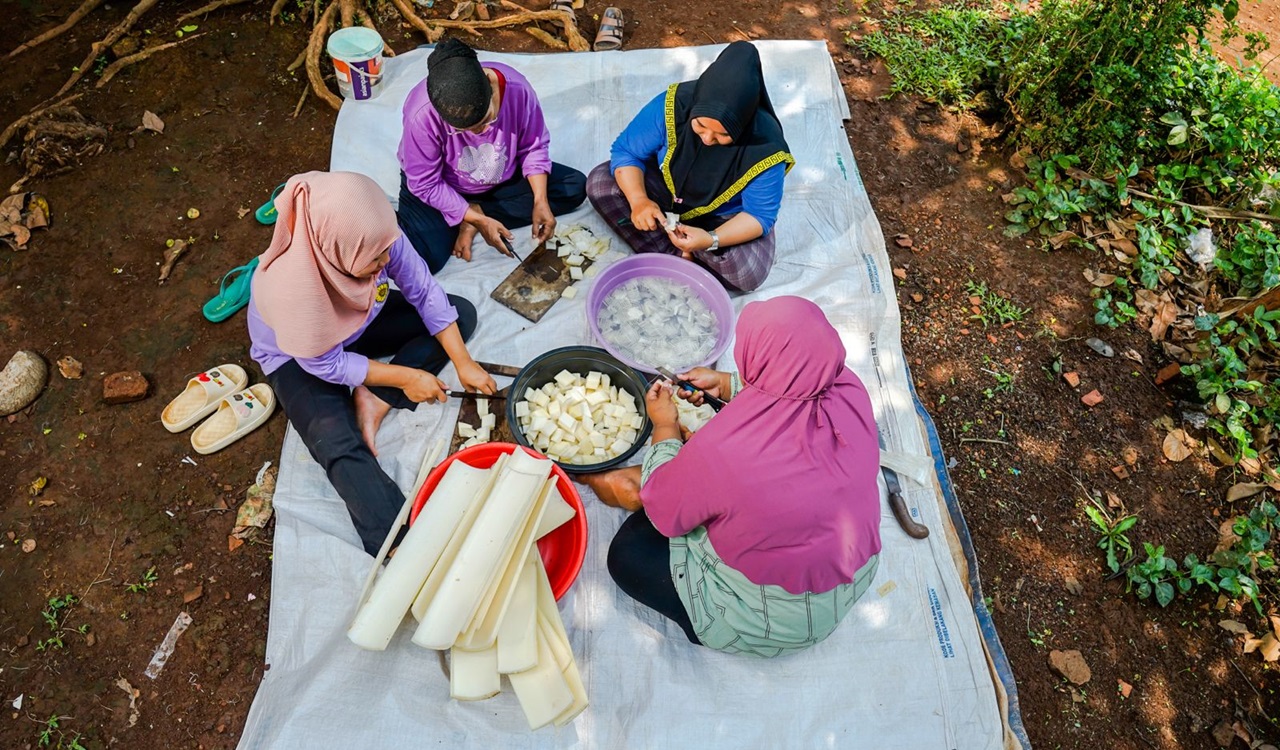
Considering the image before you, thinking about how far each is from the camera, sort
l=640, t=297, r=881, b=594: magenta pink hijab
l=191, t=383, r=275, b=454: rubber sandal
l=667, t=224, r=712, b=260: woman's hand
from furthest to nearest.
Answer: l=667, t=224, r=712, b=260: woman's hand → l=191, t=383, r=275, b=454: rubber sandal → l=640, t=297, r=881, b=594: magenta pink hijab

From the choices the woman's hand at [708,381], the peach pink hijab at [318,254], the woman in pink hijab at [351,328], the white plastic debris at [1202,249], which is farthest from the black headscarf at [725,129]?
the white plastic debris at [1202,249]

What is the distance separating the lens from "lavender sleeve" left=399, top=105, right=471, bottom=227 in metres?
2.80

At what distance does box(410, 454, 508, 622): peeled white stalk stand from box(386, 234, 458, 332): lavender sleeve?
771 millimetres

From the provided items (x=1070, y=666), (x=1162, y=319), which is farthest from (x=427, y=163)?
(x=1162, y=319)

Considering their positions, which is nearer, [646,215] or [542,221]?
[646,215]

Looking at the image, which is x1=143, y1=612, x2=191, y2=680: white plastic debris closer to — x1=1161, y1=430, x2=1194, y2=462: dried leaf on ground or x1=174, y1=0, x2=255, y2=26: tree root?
x1=174, y1=0, x2=255, y2=26: tree root

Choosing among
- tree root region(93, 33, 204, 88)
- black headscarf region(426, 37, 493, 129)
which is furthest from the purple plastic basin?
tree root region(93, 33, 204, 88)

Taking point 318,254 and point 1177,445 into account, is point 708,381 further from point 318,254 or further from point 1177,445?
point 1177,445

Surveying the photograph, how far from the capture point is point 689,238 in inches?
118

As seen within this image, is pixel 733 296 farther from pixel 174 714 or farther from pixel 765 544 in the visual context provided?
pixel 174 714

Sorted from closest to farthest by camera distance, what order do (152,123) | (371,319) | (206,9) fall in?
(371,319) → (152,123) → (206,9)

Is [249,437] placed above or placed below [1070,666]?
above

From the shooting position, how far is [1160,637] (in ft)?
8.86

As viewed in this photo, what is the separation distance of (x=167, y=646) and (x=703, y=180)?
8.77 feet
